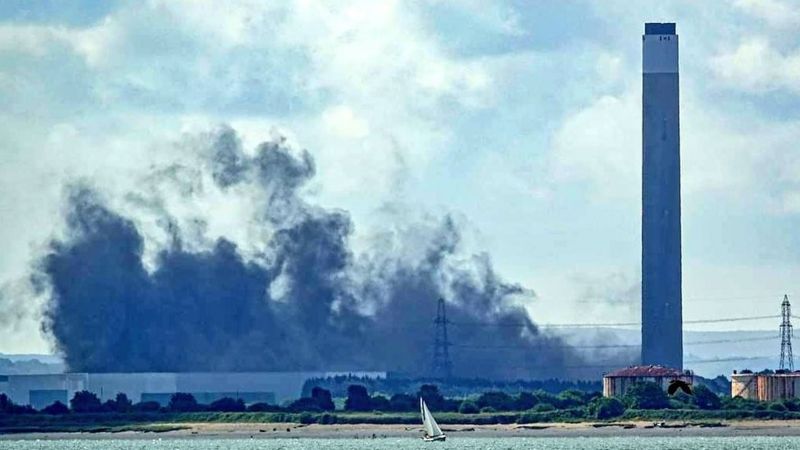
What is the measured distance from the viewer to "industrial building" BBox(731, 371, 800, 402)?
149875mm

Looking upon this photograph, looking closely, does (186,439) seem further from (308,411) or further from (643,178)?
(643,178)

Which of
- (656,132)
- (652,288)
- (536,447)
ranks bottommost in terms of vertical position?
(536,447)

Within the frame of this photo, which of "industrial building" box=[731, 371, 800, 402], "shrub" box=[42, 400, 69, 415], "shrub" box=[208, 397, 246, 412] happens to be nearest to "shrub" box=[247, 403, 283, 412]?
"shrub" box=[208, 397, 246, 412]

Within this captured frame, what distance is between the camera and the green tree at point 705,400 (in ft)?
474

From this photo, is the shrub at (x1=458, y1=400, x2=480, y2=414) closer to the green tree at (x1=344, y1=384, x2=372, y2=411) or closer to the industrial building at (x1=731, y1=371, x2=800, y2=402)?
the green tree at (x1=344, y1=384, x2=372, y2=411)

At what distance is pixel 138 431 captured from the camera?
146 metres

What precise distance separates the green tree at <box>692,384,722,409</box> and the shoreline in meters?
5.59

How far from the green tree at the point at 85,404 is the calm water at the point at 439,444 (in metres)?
12.0

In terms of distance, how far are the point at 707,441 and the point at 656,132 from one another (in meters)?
63.9

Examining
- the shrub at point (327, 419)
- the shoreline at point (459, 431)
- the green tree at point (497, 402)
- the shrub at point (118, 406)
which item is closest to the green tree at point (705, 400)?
the shoreline at point (459, 431)

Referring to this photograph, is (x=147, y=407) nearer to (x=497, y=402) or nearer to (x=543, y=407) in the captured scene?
(x=497, y=402)

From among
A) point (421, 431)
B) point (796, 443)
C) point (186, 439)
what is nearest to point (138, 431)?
point (186, 439)

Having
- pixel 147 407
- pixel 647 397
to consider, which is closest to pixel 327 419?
pixel 147 407

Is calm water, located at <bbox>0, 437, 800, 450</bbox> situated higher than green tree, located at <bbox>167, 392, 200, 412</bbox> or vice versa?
green tree, located at <bbox>167, 392, 200, 412</bbox>
